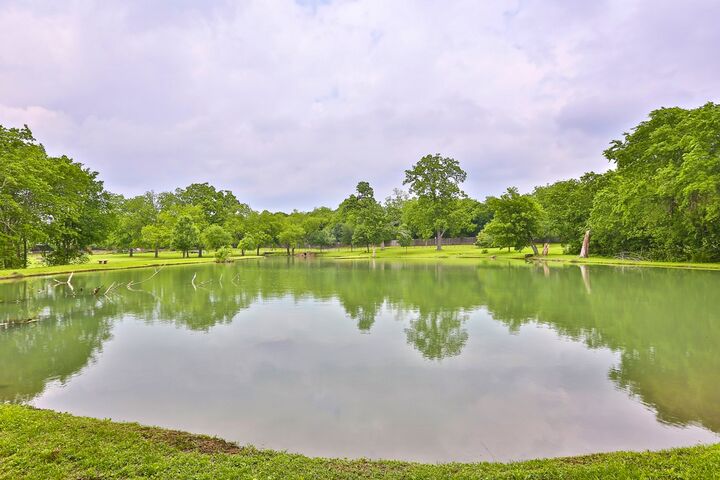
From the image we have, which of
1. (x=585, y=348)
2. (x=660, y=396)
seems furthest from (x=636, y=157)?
(x=660, y=396)

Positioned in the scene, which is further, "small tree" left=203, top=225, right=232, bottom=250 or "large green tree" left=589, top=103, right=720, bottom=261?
"small tree" left=203, top=225, right=232, bottom=250

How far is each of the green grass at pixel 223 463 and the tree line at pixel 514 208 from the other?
2913cm

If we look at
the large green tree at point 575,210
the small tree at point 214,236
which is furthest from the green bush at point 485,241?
the small tree at point 214,236

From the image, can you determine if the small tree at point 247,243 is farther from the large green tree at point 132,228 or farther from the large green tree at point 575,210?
the large green tree at point 575,210

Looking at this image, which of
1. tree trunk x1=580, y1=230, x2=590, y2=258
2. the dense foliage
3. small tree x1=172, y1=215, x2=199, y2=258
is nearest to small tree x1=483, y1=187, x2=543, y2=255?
tree trunk x1=580, y1=230, x2=590, y2=258

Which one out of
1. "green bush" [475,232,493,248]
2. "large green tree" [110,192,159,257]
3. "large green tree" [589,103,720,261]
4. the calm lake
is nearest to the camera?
the calm lake

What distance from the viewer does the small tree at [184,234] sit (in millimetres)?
58500

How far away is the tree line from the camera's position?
29531 millimetres

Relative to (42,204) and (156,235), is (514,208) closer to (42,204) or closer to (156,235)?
(42,204)

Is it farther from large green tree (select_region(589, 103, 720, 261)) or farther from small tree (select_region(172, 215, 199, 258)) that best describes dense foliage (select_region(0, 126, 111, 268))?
large green tree (select_region(589, 103, 720, 261))

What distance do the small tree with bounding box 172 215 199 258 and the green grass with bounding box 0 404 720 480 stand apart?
2251 inches

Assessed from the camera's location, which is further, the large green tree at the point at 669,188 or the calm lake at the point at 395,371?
the large green tree at the point at 669,188

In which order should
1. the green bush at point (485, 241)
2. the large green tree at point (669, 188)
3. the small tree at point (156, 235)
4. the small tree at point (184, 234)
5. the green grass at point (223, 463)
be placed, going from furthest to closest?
the green bush at point (485, 241)
the small tree at point (156, 235)
the small tree at point (184, 234)
the large green tree at point (669, 188)
the green grass at point (223, 463)

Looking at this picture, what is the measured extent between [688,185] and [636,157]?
11.4 metres
